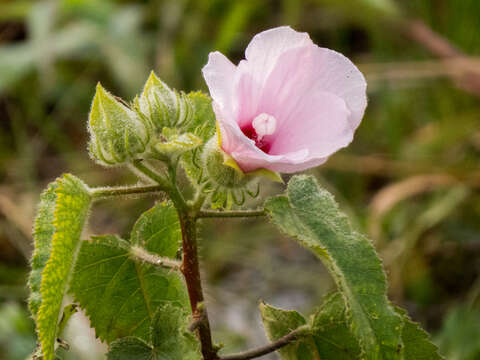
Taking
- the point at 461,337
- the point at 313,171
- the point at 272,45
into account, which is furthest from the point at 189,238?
the point at 313,171

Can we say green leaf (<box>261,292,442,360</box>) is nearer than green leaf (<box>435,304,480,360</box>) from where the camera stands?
Yes

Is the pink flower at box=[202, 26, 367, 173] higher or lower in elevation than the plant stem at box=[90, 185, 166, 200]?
higher

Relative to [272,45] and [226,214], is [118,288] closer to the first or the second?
[226,214]

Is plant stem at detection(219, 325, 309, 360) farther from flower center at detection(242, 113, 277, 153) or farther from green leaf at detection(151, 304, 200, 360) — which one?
flower center at detection(242, 113, 277, 153)

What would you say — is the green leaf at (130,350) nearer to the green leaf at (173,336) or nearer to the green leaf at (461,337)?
the green leaf at (173,336)

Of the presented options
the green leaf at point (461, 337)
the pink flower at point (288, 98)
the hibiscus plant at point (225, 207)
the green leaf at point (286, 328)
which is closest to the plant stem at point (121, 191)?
the hibiscus plant at point (225, 207)

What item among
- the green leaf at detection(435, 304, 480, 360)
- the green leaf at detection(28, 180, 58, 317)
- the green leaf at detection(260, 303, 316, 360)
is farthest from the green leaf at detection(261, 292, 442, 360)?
the green leaf at detection(435, 304, 480, 360)

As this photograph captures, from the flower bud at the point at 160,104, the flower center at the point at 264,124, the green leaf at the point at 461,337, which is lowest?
the green leaf at the point at 461,337

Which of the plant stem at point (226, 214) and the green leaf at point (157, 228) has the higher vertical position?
the plant stem at point (226, 214)
